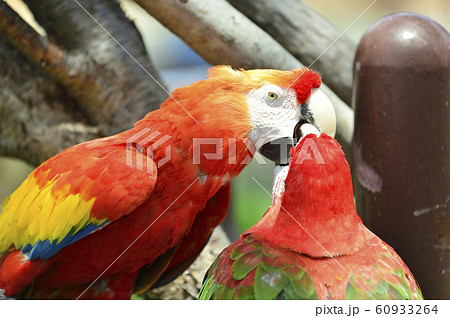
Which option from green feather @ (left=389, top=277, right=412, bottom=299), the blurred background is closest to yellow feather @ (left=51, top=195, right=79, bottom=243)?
the blurred background

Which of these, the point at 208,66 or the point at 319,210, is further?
the point at 208,66

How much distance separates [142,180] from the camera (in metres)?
0.81

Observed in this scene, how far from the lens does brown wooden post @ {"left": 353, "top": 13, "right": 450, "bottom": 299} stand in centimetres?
87

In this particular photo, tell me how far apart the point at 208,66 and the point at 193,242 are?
1.19 ft

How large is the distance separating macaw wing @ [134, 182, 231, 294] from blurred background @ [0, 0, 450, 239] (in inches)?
3.0

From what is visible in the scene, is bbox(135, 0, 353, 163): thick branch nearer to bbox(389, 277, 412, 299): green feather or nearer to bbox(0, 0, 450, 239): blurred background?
bbox(0, 0, 450, 239): blurred background

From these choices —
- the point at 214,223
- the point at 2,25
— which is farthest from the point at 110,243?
the point at 2,25

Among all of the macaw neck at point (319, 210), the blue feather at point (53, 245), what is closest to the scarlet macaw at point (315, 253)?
the macaw neck at point (319, 210)

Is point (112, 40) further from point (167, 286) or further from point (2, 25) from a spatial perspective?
point (167, 286)

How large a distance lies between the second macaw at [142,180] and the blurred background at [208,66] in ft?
0.33

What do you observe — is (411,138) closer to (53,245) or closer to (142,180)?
(142,180)

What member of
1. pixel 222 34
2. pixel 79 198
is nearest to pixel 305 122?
pixel 222 34

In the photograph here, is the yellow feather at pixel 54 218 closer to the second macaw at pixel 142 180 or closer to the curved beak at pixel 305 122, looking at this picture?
the second macaw at pixel 142 180
